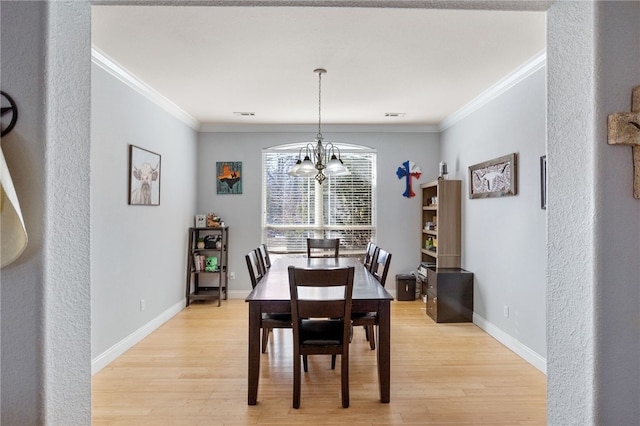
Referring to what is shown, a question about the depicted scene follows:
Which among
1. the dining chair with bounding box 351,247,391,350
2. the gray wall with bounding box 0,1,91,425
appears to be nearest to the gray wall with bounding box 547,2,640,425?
the dining chair with bounding box 351,247,391,350

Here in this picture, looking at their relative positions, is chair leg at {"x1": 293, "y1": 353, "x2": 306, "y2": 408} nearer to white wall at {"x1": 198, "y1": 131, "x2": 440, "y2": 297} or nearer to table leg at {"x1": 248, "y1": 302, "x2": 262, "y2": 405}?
table leg at {"x1": 248, "y1": 302, "x2": 262, "y2": 405}

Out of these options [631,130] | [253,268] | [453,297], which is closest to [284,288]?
[253,268]

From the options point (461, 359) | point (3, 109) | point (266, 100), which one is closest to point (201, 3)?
point (3, 109)

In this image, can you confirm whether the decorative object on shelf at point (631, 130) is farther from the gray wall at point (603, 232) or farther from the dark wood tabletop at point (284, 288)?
the dark wood tabletop at point (284, 288)

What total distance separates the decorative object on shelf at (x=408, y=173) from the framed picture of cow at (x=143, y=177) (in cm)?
340

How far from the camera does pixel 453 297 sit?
4.33m

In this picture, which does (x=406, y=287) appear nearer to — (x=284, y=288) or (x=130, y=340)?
(x=284, y=288)

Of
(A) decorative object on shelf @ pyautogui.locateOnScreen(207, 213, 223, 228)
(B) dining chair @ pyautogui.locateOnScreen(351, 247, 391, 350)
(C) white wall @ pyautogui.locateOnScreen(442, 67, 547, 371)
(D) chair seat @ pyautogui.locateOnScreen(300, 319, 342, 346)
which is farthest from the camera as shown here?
(A) decorative object on shelf @ pyautogui.locateOnScreen(207, 213, 223, 228)

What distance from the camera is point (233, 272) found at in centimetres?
554

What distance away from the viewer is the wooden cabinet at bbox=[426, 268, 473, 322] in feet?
14.1

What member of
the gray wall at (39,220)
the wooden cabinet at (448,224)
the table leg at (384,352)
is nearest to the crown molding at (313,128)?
the wooden cabinet at (448,224)

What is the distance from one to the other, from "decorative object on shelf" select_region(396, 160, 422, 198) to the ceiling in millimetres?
1289

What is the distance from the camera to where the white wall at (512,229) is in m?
3.11

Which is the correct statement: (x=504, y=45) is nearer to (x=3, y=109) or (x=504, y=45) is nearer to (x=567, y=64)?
(x=567, y=64)
